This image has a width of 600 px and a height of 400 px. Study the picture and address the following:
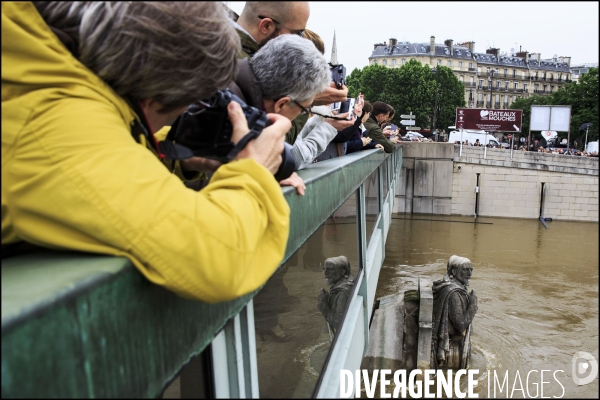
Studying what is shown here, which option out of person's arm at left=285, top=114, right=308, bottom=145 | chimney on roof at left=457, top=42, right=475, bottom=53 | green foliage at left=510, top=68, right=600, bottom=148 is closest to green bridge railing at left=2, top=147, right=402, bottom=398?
person's arm at left=285, top=114, right=308, bottom=145

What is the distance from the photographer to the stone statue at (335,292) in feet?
7.45

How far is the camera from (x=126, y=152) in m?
0.78

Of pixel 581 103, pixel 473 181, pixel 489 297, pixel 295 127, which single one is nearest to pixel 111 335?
pixel 295 127

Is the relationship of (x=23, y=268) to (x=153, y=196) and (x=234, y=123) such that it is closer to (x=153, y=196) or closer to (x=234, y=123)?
(x=153, y=196)

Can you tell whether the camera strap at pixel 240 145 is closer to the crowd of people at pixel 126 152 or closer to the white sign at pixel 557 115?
the crowd of people at pixel 126 152

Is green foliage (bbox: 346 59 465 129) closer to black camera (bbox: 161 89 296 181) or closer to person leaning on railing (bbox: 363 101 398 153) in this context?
person leaning on railing (bbox: 363 101 398 153)

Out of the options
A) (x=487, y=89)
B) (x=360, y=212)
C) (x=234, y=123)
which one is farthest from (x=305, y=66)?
(x=487, y=89)

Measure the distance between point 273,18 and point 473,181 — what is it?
2443 centimetres

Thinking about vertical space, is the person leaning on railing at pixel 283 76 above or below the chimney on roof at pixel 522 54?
below

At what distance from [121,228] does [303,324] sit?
4.08 ft

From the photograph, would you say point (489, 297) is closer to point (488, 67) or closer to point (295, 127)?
point (295, 127)

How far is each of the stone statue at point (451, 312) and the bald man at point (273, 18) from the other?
6668 mm

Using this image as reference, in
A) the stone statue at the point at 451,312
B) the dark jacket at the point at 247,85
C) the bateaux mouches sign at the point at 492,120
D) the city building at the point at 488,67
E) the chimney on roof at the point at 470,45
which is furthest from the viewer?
the chimney on roof at the point at 470,45

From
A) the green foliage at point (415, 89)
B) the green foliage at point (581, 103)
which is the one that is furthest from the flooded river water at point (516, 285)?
the green foliage at point (415, 89)
